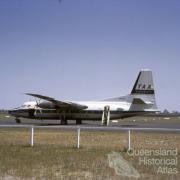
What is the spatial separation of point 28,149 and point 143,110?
108 ft

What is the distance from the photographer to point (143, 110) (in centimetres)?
4784

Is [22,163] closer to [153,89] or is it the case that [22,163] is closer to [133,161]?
[133,161]

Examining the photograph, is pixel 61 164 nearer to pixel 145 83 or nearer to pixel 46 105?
pixel 46 105

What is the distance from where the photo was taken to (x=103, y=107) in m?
48.5

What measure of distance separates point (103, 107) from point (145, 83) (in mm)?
5939

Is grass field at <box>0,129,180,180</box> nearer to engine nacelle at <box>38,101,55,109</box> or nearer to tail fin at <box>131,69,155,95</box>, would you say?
engine nacelle at <box>38,101,55,109</box>

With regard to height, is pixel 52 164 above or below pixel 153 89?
below

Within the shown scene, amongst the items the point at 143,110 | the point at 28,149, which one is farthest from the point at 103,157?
the point at 143,110

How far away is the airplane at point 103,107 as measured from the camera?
48.1 m

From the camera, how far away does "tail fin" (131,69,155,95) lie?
49.4m

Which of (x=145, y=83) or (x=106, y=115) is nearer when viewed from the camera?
(x=106, y=115)

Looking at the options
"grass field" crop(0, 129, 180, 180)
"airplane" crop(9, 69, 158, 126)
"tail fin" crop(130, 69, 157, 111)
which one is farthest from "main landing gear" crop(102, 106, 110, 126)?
"grass field" crop(0, 129, 180, 180)

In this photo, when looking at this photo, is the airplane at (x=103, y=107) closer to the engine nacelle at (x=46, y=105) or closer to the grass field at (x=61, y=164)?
the engine nacelle at (x=46, y=105)

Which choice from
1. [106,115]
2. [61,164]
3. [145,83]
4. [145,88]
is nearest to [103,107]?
[106,115]
